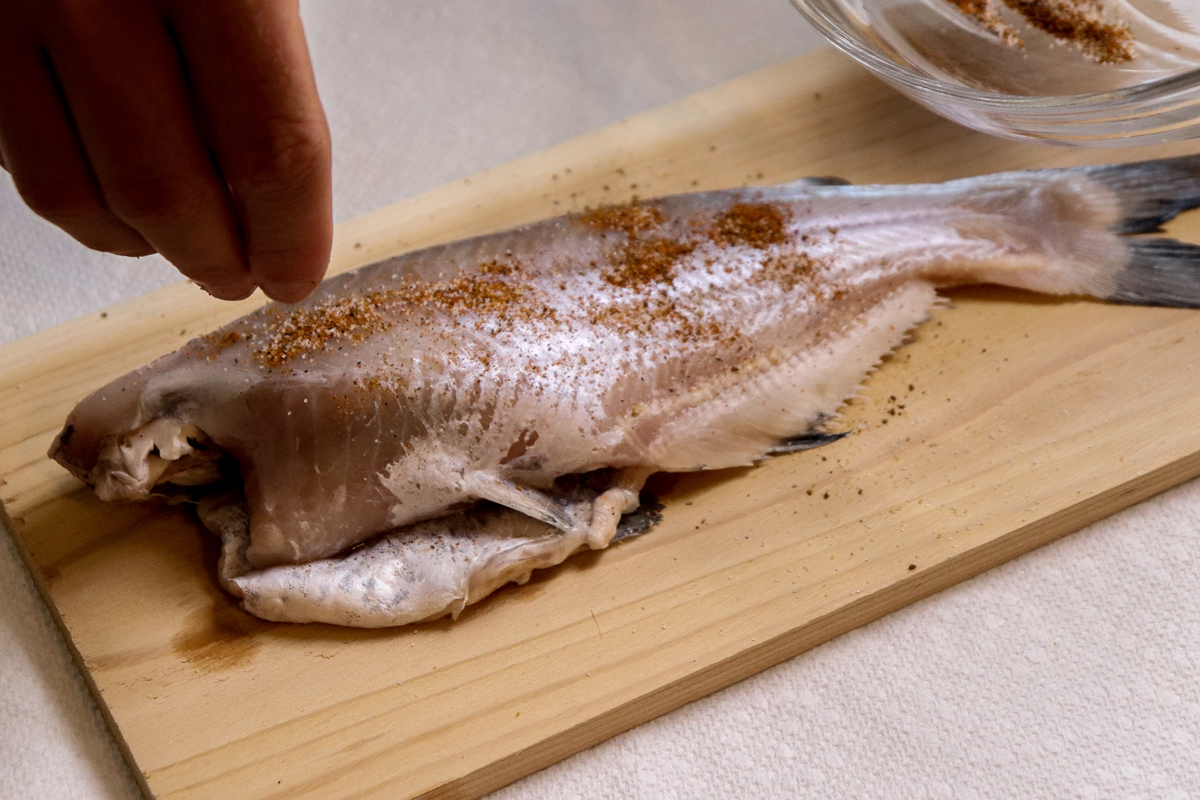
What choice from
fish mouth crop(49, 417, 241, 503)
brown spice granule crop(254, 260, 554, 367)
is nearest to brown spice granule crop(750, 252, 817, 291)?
brown spice granule crop(254, 260, 554, 367)

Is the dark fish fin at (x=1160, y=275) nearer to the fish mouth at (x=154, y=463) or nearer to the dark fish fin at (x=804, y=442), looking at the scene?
the dark fish fin at (x=804, y=442)

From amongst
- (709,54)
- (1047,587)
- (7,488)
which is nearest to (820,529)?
(1047,587)

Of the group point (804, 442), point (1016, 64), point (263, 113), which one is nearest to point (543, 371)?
point (804, 442)

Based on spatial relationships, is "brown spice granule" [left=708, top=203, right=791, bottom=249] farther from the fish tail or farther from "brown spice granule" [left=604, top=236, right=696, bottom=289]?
the fish tail

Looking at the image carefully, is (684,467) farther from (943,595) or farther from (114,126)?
(114,126)

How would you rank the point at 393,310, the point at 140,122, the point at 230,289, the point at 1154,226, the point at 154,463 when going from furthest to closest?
the point at 1154,226, the point at 393,310, the point at 154,463, the point at 230,289, the point at 140,122

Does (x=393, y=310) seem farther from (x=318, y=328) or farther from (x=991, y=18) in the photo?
(x=991, y=18)

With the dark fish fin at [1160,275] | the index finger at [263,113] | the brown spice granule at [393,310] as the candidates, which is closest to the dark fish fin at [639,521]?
the brown spice granule at [393,310]
